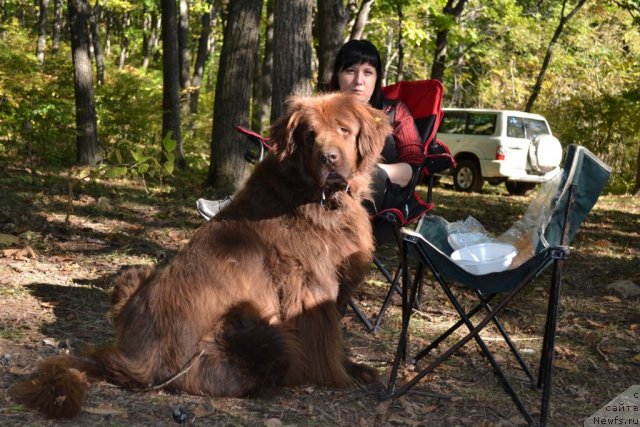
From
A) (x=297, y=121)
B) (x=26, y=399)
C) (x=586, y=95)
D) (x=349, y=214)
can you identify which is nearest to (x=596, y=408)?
(x=349, y=214)

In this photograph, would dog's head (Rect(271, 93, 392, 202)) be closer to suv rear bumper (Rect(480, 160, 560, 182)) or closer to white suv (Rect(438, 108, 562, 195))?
white suv (Rect(438, 108, 562, 195))

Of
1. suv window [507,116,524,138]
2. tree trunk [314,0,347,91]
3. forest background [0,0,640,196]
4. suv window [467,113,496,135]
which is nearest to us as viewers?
A: tree trunk [314,0,347,91]

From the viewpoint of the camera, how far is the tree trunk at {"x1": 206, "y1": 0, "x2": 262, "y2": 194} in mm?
9906

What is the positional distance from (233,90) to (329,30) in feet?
5.34

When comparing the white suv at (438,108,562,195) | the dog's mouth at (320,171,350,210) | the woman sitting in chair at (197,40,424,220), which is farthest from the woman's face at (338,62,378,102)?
the white suv at (438,108,562,195)

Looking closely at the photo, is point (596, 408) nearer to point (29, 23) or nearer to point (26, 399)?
point (26, 399)

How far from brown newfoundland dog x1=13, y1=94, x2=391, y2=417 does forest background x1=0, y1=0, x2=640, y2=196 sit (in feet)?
8.70

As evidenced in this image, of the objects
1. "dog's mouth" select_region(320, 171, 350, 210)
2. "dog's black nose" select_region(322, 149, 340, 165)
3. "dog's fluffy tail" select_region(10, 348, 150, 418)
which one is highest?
"dog's black nose" select_region(322, 149, 340, 165)

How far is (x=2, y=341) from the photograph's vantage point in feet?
13.2

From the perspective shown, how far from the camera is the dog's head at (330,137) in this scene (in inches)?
134

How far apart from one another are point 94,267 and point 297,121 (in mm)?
3167

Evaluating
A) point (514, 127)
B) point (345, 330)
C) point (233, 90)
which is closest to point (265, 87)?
point (514, 127)

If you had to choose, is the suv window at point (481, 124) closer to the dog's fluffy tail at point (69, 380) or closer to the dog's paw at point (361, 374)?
the dog's paw at point (361, 374)

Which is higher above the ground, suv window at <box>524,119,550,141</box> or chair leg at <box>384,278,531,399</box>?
suv window at <box>524,119,550,141</box>
